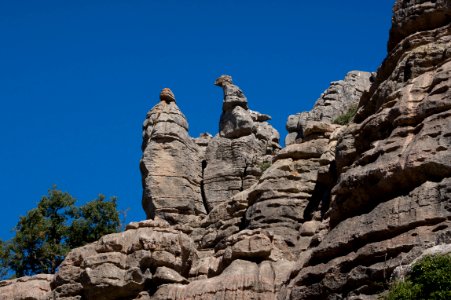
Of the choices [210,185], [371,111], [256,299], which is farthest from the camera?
[210,185]

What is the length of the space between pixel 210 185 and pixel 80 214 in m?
9.45

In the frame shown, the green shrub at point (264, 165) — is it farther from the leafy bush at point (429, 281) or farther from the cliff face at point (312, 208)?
the leafy bush at point (429, 281)

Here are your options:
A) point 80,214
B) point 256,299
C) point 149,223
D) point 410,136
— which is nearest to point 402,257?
point 410,136

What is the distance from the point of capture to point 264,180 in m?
37.0

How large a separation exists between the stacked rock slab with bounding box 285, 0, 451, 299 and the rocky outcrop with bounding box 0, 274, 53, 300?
510 inches

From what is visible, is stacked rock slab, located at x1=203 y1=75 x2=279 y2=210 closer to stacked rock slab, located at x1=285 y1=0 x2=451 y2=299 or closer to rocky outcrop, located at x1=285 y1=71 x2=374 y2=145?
rocky outcrop, located at x1=285 y1=71 x2=374 y2=145

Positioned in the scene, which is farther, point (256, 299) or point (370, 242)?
point (256, 299)

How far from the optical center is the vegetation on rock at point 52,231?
5047cm

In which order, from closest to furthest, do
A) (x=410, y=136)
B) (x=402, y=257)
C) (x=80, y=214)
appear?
(x=402, y=257)
(x=410, y=136)
(x=80, y=214)

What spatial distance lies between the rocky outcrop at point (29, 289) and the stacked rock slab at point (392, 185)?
12.9 m

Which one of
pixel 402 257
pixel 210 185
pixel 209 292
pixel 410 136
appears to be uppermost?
pixel 210 185

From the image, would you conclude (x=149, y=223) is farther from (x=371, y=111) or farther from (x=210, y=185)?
(x=210, y=185)

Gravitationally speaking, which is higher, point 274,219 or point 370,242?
point 274,219

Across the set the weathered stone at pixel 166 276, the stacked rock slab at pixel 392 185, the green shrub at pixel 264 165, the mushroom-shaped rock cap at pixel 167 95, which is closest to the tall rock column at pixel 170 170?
the mushroom-shaped rock cap at pixel 167 95
